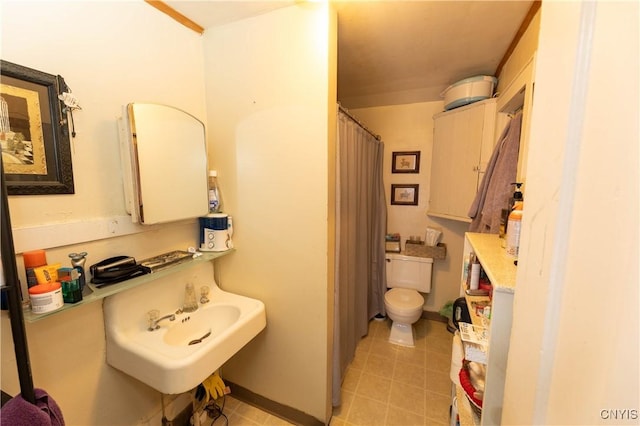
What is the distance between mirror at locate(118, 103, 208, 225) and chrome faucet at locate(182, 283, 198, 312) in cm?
41

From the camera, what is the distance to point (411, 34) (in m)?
1.44

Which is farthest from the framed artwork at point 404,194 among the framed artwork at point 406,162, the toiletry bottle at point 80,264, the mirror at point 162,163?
the toiletry bottle at point 80,264

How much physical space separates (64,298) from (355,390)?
5.55 ft

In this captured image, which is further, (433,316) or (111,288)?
(433,316)

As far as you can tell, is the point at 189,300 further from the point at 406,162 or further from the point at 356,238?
the point at 406,162

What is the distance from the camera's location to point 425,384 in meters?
1.75

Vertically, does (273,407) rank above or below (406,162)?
below

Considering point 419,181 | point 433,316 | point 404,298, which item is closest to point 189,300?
point 404,298

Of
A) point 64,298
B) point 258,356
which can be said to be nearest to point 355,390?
point 258,356

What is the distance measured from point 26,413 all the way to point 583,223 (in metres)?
1.18

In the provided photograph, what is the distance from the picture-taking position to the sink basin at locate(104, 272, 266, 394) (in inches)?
38.0

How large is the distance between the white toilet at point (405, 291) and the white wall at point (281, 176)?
0.98 metres

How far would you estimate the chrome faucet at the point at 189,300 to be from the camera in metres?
1.35

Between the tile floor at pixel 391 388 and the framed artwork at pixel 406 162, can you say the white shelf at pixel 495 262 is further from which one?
the framed artwork at pixel 406 162
